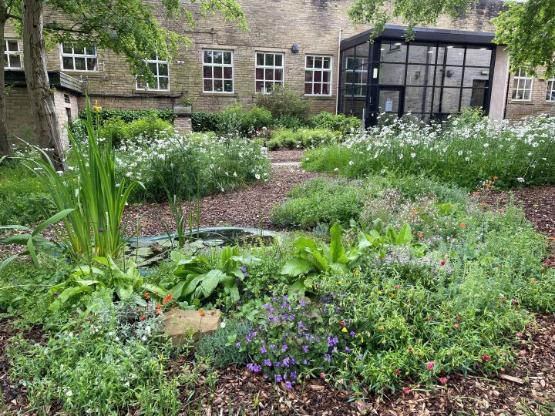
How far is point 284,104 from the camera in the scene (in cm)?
1836

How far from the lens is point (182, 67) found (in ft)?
60.7

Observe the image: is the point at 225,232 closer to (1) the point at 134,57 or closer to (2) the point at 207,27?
(1) the point at 134,57

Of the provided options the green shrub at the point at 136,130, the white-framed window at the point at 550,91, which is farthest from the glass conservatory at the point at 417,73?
the green shrub at the point at 136,130

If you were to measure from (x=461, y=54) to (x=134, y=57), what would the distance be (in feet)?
54.4

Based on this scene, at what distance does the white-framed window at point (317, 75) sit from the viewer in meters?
20.4

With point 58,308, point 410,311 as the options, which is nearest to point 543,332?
point 410,311

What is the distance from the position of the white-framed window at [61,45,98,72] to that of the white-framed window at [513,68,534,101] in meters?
20.3

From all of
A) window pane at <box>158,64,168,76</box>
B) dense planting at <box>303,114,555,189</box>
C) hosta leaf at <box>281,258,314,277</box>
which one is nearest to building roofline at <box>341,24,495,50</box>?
window pane at <box>158,64,168,76</box>

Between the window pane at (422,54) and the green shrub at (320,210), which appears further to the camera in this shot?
the window pane at (422,54)

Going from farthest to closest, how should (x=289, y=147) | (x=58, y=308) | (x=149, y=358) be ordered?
(x=289, y=147)
(x=58, y=308)
(x=149, y=358)

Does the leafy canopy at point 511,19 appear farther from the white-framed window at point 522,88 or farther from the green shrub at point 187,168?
the white-framed window at point 522,88

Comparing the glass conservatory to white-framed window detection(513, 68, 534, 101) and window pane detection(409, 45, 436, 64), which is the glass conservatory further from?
white-framed window detection(513, 68, 534, 101)

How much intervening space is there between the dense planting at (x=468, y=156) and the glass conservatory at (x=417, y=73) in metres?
10.6

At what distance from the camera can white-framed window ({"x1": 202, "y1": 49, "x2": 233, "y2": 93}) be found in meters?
19.0
